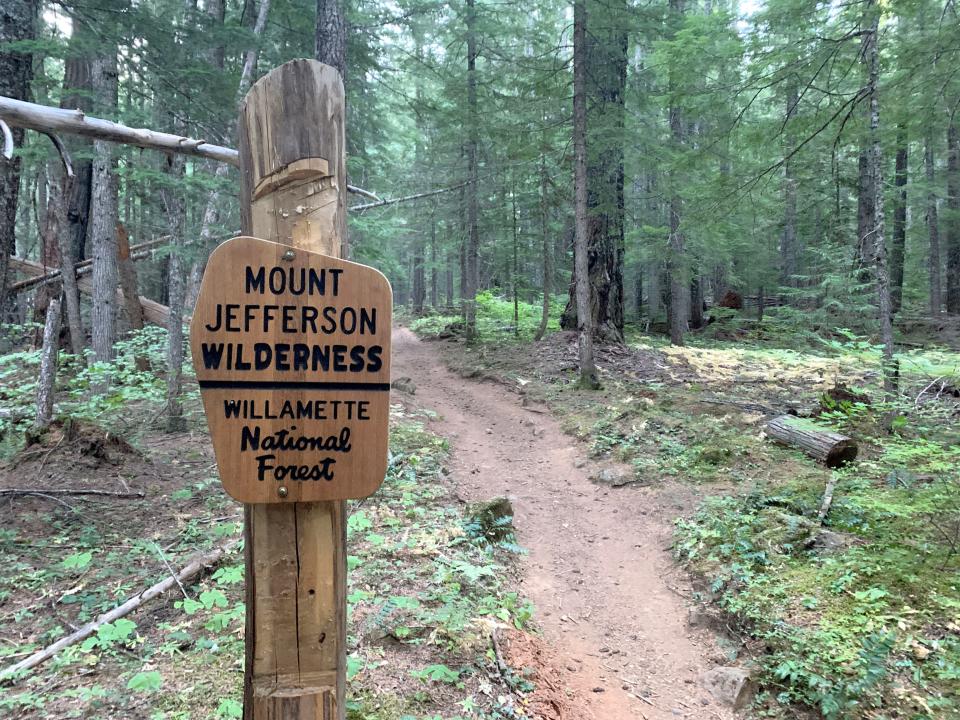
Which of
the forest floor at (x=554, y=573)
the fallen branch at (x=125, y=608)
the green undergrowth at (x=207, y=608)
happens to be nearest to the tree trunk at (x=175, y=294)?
the forest floor at (x=554, y=573)

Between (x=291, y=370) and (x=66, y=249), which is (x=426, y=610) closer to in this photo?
(x=291, y=370)

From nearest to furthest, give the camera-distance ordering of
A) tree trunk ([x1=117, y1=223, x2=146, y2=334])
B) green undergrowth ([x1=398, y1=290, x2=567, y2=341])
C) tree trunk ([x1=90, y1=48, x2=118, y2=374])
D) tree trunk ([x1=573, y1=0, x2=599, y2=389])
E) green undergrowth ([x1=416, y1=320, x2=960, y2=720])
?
green undergrowth ([x1=416, y1=320, x2=960, y2=720]), tree trunk ([x1=90, y1=48, x2=118, y2=374]), tree trunk ([x1=573, y1=0, x2=599, y2=389]), tree trunk ([x1=117, y1=223, x2=146, y2=334]), green undergrowth ([x1=398, y1=290, x2=567, y2=341])

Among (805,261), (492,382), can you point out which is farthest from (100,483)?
(805,261)

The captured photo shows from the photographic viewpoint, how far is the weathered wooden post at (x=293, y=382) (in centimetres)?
156

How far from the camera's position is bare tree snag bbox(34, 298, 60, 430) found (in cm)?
699

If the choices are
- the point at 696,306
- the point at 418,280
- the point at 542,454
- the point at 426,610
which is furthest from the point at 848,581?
the point at 418,280

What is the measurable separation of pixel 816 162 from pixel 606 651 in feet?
33.9

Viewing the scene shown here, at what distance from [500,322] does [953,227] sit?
14.8 m

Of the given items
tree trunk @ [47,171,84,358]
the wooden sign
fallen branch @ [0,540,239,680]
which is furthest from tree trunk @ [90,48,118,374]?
the wooden sign

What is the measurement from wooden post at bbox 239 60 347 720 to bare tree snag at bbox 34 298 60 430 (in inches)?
269

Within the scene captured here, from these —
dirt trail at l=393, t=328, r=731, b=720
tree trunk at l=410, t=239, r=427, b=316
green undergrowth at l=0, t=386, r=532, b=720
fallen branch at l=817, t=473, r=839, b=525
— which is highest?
tree trunk at l=410, t=239, r=427, b=316

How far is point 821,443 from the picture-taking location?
6609mm

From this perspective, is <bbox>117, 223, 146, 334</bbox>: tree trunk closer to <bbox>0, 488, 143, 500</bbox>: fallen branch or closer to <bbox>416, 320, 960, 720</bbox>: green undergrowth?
<bbox>0, 488, 143, 500</bbox>: fallen branch

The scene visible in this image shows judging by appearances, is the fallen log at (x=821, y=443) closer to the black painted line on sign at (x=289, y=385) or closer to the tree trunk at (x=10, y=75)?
the black painted line on sign at (x=289, y=385)
